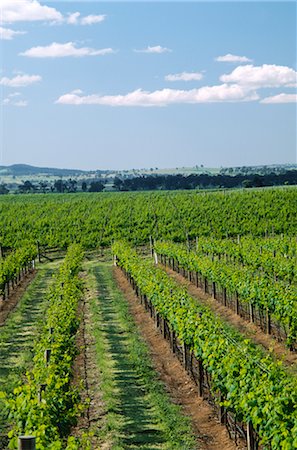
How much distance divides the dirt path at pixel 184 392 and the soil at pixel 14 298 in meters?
4.85

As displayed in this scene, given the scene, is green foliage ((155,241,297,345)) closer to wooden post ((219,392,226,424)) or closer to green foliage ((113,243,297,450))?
green foliage ((113,243,297,450))

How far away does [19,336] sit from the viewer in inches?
846

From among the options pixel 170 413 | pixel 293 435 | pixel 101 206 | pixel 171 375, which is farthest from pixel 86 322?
pixel 101 206

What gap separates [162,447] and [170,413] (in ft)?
5.28

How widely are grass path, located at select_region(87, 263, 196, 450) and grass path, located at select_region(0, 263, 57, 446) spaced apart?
185 cm

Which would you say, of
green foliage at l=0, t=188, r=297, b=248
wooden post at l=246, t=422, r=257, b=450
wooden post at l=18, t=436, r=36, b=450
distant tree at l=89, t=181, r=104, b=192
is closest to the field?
wooden post at l=246, t=422, r=257, b=450

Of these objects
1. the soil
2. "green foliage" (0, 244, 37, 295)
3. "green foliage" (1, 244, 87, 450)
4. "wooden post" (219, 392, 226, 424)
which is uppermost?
"green foliage" (1, 244, 87, 450)

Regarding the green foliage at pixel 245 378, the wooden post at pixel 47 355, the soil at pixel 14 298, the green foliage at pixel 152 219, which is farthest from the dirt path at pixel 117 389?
the green foliage at pixel 152 219

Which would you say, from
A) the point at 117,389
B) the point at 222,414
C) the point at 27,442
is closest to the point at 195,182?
the point at 117,389

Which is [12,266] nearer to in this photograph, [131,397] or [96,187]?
[131,397]

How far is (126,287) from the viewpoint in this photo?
31.0 meters

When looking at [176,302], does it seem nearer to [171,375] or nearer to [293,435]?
[171,375]

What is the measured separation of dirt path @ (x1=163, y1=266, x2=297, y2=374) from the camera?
57.5ft

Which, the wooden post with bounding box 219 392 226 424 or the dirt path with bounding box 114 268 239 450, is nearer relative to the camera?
the dirt path with bounding box 114 268 239 450
